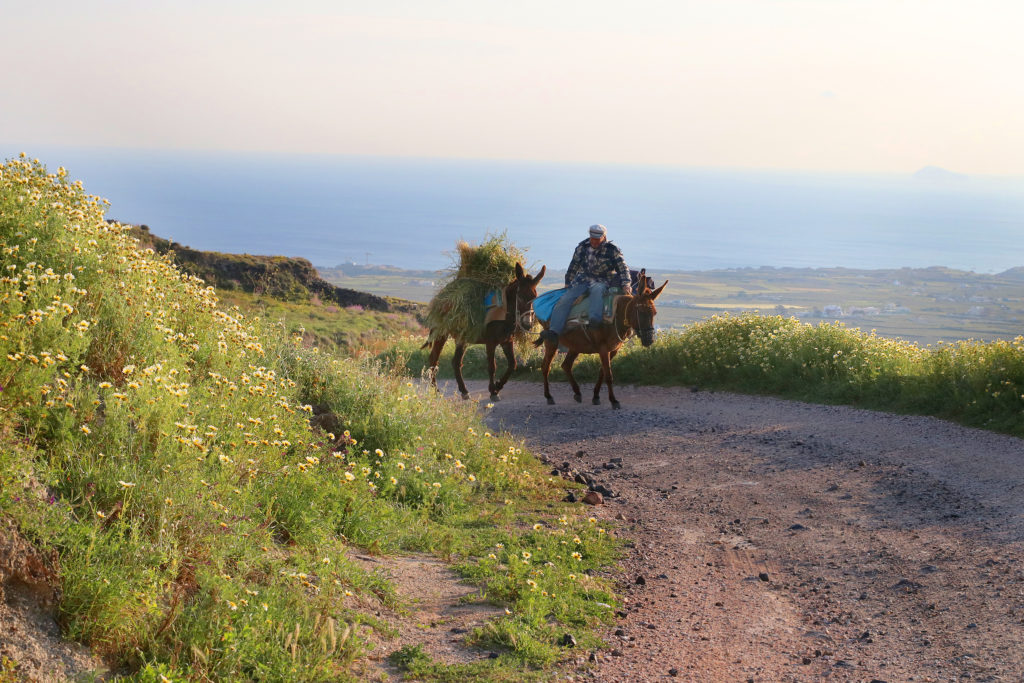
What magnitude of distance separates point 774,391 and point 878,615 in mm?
8825

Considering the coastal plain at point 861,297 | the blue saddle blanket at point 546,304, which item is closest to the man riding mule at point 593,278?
the blue saddle blanket at point 546,304

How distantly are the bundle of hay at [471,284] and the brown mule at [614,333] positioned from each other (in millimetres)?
1220

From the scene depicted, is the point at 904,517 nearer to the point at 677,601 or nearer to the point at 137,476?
the point at 677,601

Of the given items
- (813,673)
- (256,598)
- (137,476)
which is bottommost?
(813,673)

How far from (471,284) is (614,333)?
2.59 meters

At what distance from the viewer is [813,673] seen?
212 inches

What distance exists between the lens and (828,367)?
14.8 m

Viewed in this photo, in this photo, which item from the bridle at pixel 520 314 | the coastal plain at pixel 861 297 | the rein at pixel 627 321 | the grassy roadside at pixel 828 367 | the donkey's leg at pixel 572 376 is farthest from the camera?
the coastal plain at pixel 861 297

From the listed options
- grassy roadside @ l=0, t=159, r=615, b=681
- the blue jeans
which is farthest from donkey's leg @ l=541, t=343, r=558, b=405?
grassy roadside @ l=0, t=159, r=615, b=681

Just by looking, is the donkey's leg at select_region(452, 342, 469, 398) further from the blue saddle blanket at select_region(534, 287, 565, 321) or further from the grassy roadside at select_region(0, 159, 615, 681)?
the grassy roadside at select_region(0, 159, 615, 681)

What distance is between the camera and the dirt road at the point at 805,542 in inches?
221

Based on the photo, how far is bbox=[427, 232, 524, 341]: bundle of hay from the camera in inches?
578

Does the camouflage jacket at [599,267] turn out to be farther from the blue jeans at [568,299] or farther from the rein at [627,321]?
the rein at [627,321]

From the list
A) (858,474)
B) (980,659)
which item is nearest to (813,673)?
(980,659)
